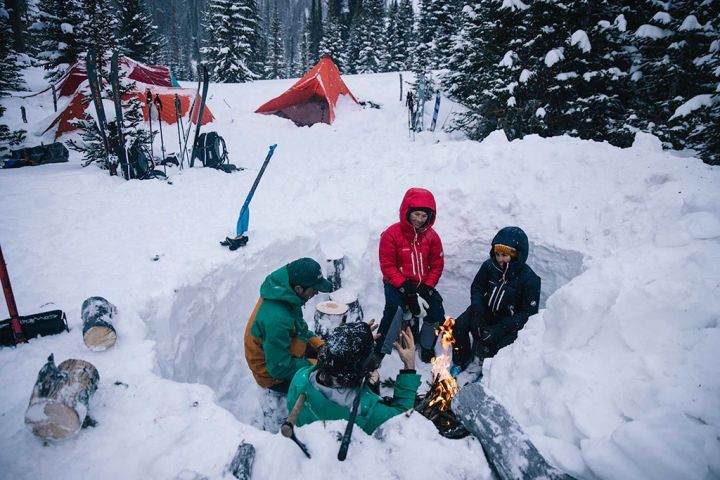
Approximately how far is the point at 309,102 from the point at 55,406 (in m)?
14.4

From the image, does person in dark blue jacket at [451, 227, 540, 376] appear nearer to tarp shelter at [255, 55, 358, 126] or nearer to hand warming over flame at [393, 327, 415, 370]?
hand warming over flame at [393, 327, 415, 370]

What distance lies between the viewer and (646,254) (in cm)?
237

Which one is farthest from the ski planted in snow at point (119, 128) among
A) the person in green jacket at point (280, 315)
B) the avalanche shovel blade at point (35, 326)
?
the person in green jacket at point (280, 315)

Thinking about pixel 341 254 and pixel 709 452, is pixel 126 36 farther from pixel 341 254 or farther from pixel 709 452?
pixel 709 452

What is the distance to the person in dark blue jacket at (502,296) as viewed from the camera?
373 centimetres

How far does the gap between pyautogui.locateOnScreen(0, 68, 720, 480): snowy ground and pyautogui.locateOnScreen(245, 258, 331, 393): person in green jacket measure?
0.66 m

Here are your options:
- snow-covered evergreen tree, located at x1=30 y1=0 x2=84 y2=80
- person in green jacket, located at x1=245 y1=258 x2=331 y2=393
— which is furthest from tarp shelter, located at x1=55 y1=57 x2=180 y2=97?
person in green jacket, located at x1=245 y1=258 x2=331 y2=393

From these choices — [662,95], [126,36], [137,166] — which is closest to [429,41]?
[126,36]

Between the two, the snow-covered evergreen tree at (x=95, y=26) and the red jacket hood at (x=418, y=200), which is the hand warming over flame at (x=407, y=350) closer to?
the red jacket hood at (x=418, y=200)

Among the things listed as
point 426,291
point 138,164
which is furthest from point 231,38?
point 426,291

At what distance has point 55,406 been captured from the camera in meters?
2.05

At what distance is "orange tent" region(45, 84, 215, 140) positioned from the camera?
11.0m

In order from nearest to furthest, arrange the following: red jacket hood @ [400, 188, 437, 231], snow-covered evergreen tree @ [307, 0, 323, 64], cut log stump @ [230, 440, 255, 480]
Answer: cut log stump @ [230, 440, 255, 480] < red jacket hood @ [400, 188, 437, 231] < snow-covered evergreen tree @ [307, 0, 323, 64]

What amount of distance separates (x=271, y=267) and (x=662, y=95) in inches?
385
